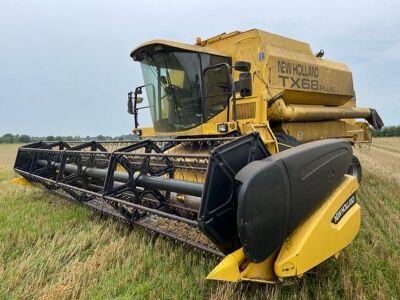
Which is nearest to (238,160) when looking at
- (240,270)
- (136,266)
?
(240,270)

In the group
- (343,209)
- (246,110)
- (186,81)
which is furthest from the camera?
(186,81)

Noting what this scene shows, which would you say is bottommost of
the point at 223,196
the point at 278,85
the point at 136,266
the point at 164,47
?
the point at 136,266

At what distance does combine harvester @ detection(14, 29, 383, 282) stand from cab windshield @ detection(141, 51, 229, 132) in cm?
1

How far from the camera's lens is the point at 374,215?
407cm

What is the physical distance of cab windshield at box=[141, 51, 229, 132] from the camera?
464 cm

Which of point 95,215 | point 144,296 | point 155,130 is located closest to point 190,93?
point 155,130

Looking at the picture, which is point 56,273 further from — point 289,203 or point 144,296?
point 289,203

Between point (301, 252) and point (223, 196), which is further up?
point (223, 196)

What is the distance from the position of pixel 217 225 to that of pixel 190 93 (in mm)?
2962

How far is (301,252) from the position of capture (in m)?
1.99

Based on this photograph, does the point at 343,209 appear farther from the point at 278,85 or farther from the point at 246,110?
the point at 278,85

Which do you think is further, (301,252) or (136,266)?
(136,266)

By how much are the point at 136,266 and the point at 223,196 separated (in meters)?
1.04

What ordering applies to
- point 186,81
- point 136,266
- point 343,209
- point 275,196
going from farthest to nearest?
point 186,81 → point 136,266 → point 343,209 → point 275,196
